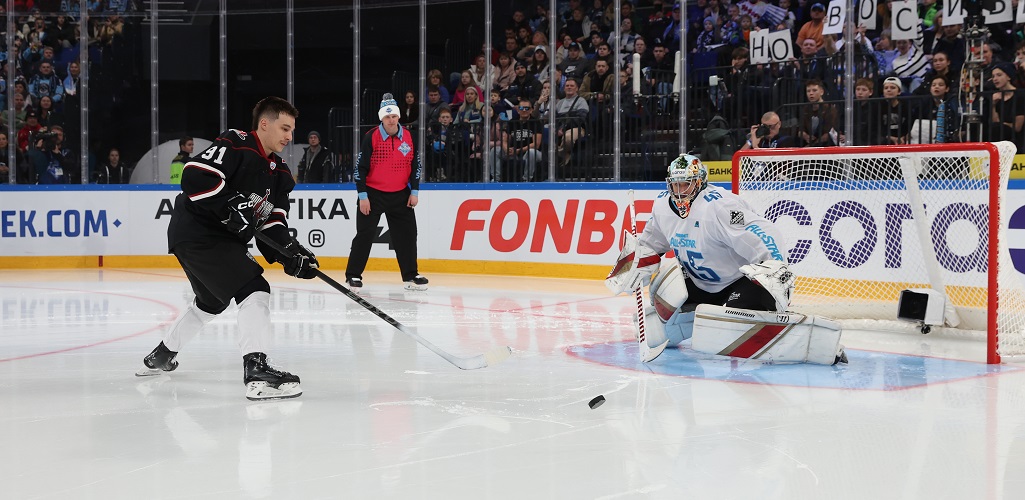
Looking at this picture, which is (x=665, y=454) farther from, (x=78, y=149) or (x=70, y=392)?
(x=78, y=149)

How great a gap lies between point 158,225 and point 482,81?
11.1ft

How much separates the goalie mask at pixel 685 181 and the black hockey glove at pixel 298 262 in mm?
1587

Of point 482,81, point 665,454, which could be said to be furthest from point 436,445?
point 482,81

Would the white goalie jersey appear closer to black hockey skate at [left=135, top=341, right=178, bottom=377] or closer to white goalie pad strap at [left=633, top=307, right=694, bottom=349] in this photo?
white goalie pad strap at [left=633, top=307, right=694, bottom=349]

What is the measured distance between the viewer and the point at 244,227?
143 inches

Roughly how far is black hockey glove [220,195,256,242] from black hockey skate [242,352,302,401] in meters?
0.44

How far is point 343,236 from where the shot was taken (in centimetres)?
973

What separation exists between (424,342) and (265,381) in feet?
1.97

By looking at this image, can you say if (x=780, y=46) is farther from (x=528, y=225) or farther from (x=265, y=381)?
(x=265, y=381)

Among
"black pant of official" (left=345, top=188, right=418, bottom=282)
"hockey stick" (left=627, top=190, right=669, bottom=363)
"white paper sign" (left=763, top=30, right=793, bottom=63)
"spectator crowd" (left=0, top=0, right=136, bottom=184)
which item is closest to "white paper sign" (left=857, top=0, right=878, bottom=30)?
"white paper sign" (left=763, top=30, right=793, bottom=63)

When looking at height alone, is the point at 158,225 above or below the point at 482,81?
below

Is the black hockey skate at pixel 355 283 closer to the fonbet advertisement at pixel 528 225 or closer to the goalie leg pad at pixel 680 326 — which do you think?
the fonbet advertisement at pixel 528 225

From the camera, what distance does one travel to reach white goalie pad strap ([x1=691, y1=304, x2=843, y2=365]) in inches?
166

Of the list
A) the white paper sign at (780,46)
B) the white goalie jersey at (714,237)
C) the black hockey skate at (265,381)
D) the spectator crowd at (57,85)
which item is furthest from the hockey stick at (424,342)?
the spectator crowd at (57,85)
